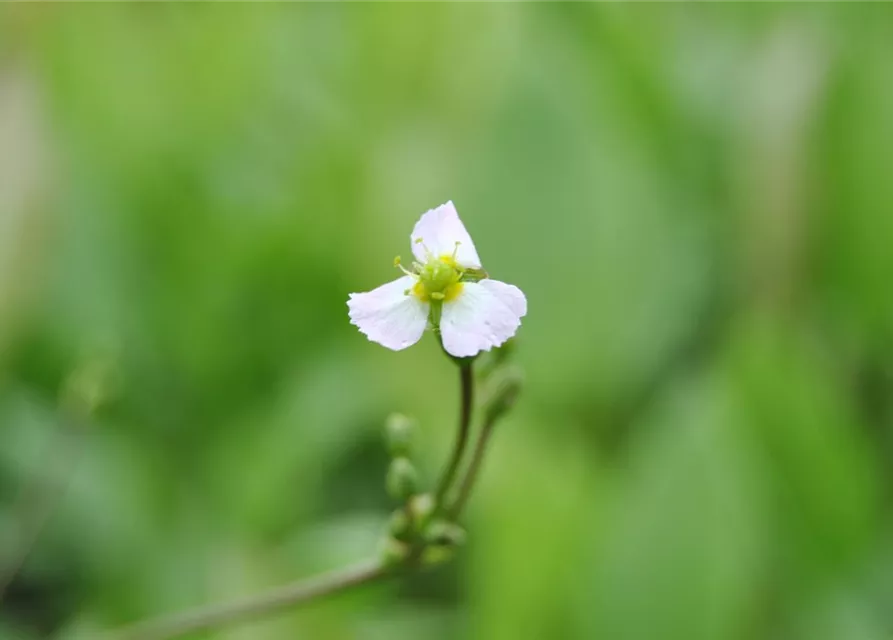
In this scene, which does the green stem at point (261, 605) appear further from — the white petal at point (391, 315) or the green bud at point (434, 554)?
the white petal at point (391, 315)

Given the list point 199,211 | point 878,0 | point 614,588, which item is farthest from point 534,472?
point 878,0

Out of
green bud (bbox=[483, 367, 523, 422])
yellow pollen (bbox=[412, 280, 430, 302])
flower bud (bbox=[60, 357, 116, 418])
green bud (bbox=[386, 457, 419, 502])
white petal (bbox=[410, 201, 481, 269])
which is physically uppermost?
flower bud (bbox=[60, 357, 116, 418])

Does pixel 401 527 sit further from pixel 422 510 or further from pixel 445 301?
pixel 445 301

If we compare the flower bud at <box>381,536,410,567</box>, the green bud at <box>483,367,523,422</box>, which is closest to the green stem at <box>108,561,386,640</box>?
the flower bud at <box>381,536,410,567</box>

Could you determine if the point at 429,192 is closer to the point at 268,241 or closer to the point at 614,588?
the point at 268,241

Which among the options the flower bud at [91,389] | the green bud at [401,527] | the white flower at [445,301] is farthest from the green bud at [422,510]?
the flower bud at [91,389]

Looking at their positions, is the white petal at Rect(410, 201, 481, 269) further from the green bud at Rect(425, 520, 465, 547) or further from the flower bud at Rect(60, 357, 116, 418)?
the flower bud at Rect(60, 357, 116, 418)
